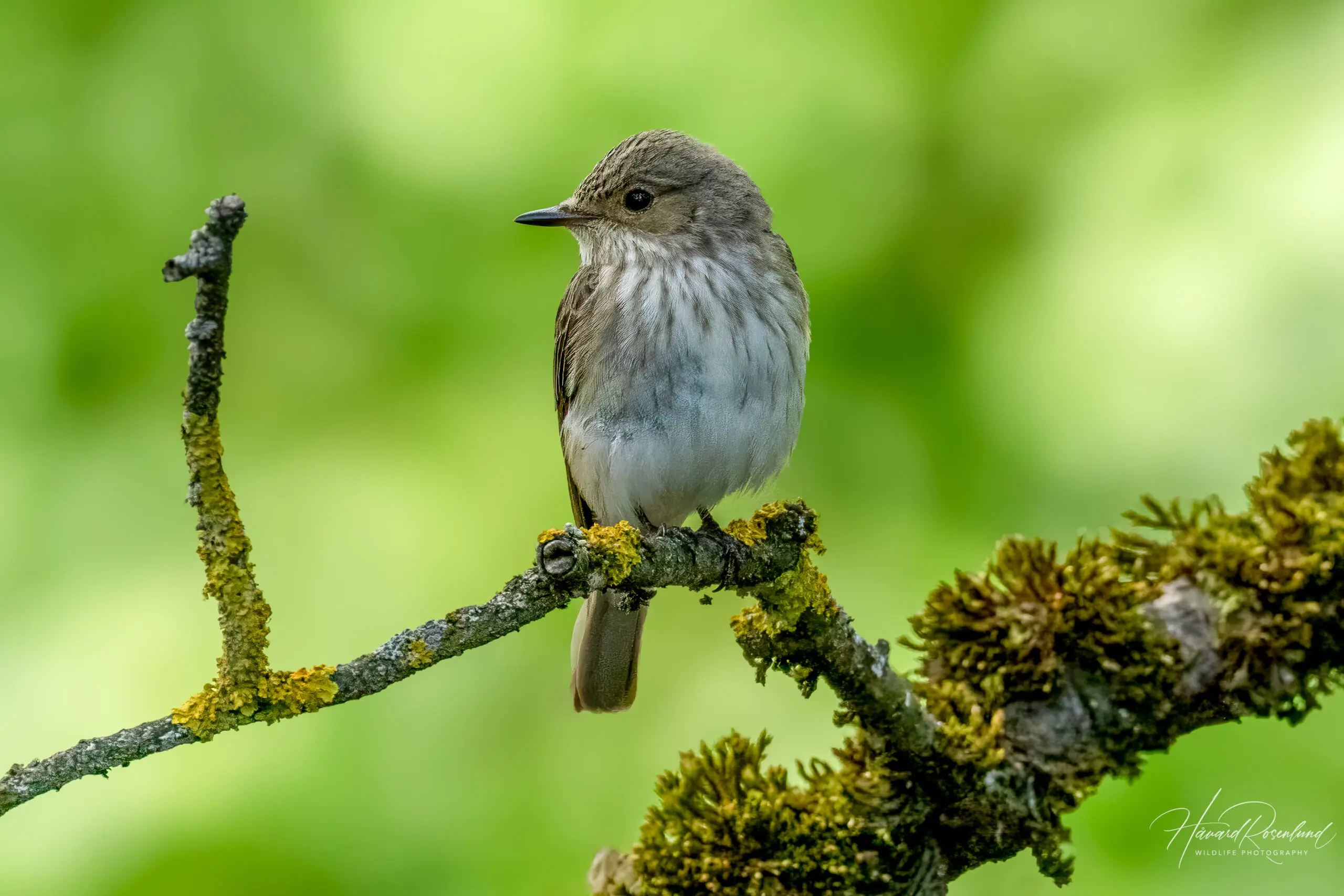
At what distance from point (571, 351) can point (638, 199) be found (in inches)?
22.9

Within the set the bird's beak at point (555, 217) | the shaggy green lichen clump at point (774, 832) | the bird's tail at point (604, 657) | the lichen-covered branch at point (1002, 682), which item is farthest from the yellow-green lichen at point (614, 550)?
the bird's beak at point (555, 217)

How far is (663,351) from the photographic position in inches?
136

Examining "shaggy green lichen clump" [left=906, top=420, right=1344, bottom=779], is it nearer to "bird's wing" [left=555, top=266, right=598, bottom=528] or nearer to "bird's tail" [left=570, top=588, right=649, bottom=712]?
"bird's tail" [left=570, top=588, right=649, bottom=712]

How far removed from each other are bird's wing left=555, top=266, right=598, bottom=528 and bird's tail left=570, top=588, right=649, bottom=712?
1.22 feet

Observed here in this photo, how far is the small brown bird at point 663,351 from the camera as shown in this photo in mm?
3465

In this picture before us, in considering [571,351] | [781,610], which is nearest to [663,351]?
[571,351]

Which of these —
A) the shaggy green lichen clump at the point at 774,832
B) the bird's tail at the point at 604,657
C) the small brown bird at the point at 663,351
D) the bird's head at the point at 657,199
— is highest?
the bird's head at the point at 657,199

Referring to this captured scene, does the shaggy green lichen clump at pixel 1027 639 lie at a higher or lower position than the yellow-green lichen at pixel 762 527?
lower

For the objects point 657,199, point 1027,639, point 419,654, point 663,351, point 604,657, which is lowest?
point 1027,639

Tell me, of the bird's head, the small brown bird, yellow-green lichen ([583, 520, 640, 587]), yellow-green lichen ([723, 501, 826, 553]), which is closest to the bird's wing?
the small brown bird

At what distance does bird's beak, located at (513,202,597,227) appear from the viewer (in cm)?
384

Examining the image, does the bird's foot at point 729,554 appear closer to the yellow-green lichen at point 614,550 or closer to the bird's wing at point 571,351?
the yellow-green lichen at point 614,550

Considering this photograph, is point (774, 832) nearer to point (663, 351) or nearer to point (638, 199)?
point (663, 351)

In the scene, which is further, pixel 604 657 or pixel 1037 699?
pixel 604 657
